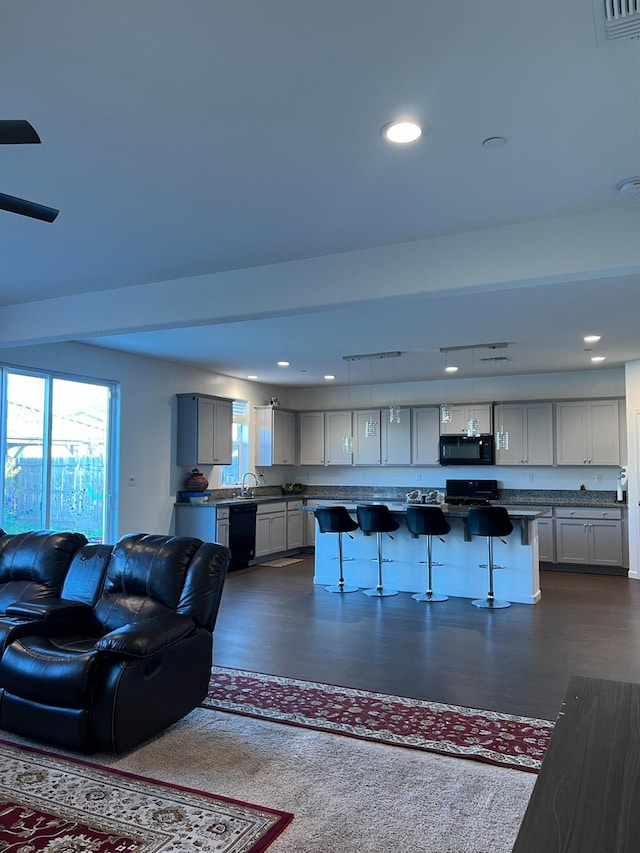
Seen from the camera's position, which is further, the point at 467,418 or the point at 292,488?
the point at 292,488

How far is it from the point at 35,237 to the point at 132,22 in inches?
87.4

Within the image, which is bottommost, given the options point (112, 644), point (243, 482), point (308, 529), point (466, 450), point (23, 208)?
point (308, 529)

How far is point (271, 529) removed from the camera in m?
9.36

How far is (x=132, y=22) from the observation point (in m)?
1.92

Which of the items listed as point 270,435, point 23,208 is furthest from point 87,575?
point 270,435

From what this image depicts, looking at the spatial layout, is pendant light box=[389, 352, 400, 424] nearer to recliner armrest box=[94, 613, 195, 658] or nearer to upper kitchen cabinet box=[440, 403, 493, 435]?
upper kitchen cabinet box=[440, 403, 493, 435]

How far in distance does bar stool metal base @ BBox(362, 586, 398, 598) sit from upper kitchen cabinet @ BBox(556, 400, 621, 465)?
11.2ft

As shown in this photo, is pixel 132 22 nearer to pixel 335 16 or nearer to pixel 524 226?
pixel 335 16

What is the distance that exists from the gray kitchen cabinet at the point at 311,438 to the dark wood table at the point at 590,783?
28.5 ft

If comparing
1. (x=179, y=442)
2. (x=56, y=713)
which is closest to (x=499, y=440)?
(x=179, y=442)

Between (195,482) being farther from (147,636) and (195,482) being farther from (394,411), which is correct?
(147,636)

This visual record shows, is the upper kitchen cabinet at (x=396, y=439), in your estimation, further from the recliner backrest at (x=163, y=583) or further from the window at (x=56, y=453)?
the recliner backrest at (x=163, y=583)

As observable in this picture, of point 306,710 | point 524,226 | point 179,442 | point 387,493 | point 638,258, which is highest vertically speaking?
point 524,226

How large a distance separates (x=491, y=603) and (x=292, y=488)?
4.91 metres
